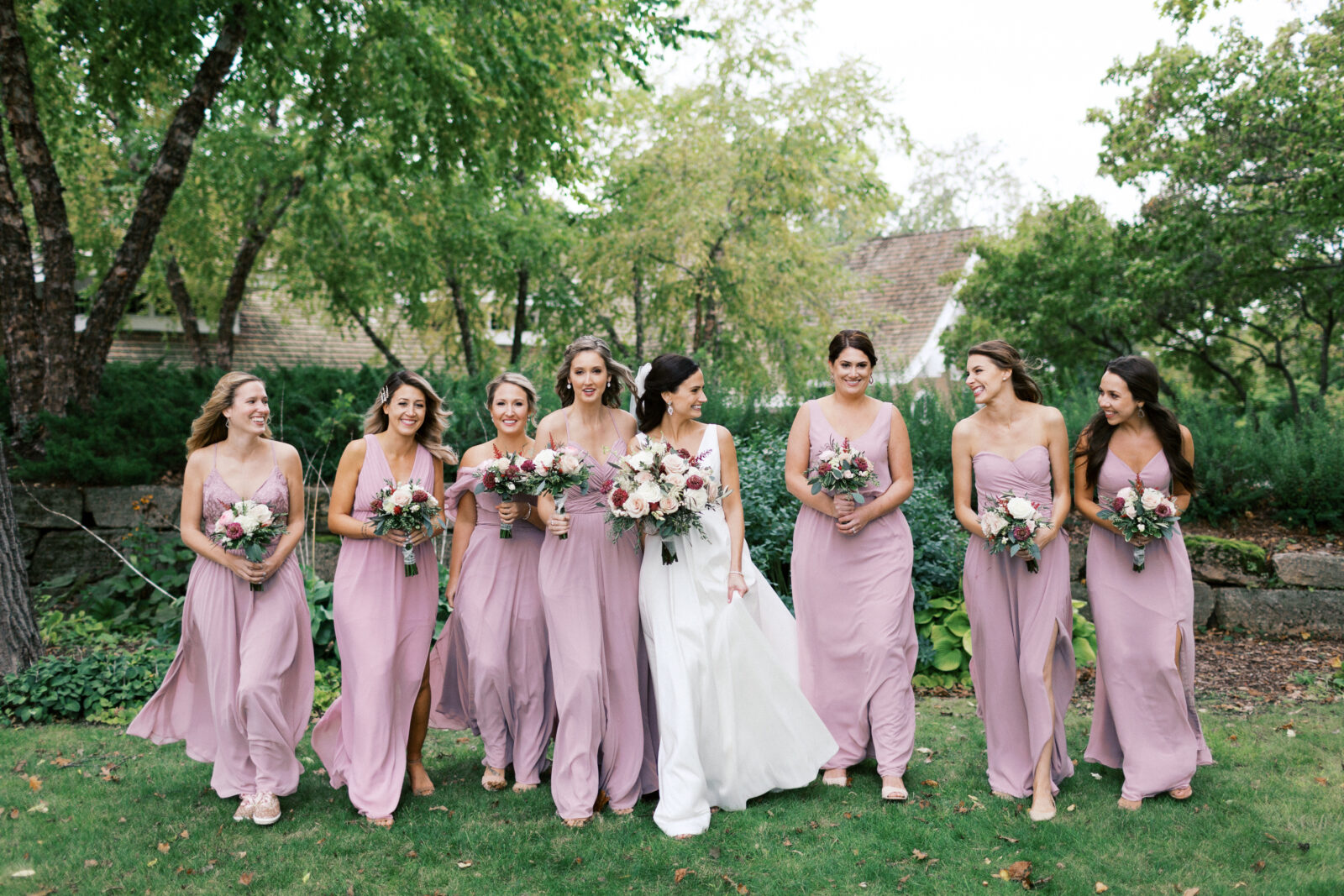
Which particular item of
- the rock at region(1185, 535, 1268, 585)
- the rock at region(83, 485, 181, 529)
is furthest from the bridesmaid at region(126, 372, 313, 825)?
the rock at region(1185, 535, 1268, 585)

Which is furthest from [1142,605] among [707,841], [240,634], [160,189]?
[160,189]

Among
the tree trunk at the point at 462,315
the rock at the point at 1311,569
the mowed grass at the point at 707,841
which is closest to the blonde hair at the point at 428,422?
the mowed grass at the point at 707,841

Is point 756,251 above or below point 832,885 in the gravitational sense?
above

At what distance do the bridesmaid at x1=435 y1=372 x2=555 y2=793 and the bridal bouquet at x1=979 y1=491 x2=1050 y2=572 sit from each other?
2.43m

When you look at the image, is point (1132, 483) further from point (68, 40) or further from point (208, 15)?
point (68, 40)

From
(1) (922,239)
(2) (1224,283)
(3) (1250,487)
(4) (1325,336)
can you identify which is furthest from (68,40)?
(1) (922,239)

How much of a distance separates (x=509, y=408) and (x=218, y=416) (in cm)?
156

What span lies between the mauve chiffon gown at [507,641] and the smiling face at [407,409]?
0.42 meters

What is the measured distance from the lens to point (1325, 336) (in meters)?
15.6

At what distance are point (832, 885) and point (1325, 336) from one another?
15.3 meters

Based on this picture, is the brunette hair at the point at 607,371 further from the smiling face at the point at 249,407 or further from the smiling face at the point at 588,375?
the smiling face at the point at 249,407

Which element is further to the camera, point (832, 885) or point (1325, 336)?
point (1325, 336)

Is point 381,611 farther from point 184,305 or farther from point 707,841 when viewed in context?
point 184,305

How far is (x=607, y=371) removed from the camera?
541 centimetres
